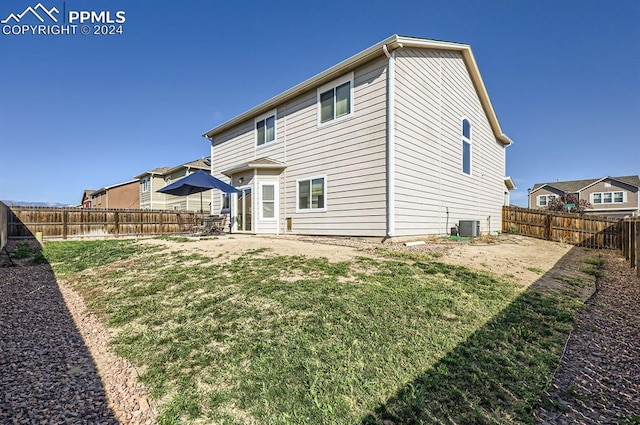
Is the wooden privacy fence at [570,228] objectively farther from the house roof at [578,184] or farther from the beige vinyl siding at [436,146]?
the house roof at [578,184]

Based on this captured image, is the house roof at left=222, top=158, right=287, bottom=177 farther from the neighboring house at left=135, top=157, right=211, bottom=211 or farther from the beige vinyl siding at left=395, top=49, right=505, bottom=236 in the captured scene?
the neighboring house at left=135, top=157, right=211, bottom=211

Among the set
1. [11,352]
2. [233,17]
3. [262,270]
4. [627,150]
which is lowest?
[11,352]

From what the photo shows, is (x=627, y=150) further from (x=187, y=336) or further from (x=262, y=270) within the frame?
(x=187, y=336)

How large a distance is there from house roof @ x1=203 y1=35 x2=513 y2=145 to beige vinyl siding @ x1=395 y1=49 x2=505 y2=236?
0.30 meters

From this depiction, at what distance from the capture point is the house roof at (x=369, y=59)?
888 cm

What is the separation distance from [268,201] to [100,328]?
8.77 meters

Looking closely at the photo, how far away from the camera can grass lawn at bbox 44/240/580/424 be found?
2.24 m

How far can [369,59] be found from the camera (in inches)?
365

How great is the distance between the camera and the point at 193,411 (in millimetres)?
2162

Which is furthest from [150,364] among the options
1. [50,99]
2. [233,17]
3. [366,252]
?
[50,99]

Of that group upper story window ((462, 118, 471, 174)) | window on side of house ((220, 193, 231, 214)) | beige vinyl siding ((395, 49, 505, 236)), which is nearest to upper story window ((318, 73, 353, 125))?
beige vinyl siding ((395, 49, 505, 236))

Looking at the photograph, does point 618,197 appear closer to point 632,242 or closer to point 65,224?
point 632,242

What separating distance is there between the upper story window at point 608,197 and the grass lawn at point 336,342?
146ft

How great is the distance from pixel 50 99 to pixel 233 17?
8.77m
